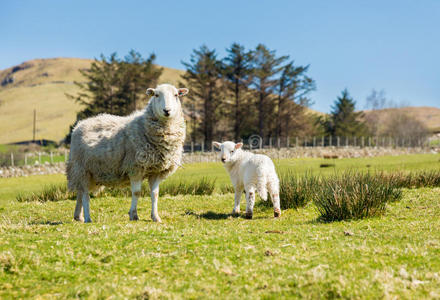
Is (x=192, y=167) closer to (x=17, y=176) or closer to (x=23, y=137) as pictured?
(x=17, y=176)

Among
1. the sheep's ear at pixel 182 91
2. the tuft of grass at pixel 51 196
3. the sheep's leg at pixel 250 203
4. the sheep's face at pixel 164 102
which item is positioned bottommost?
the tuft of grass at pixel 51 196

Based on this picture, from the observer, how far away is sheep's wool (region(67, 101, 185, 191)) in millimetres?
10945

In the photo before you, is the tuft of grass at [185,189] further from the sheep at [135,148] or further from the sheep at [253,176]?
the sheep at [135,148]

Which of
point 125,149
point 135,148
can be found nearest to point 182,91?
point 135,148

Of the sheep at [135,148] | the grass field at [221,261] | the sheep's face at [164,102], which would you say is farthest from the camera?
the sheep at [135,148]

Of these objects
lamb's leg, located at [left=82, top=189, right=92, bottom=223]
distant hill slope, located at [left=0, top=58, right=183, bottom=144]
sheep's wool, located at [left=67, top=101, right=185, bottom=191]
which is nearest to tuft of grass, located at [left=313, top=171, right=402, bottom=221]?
sheep's wool, located at [left=67, top=101, right=185, bottom=191]

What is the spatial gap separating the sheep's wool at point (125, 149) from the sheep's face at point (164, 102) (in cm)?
29

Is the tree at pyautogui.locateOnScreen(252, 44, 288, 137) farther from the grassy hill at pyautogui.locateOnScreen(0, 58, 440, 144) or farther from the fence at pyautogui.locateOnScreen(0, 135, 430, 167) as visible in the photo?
the grassy hill at pyautogui.locateOnScreen(0, 58, 440, 144)

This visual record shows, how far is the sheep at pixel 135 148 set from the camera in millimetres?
10867

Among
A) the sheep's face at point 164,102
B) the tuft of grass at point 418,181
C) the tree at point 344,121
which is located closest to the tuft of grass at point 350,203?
the sheep's face at point 164,102

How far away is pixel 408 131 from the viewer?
99875 millimetres

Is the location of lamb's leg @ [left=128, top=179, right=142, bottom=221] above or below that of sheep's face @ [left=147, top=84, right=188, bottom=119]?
below

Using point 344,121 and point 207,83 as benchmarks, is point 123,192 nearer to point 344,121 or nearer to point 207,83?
point 207,83

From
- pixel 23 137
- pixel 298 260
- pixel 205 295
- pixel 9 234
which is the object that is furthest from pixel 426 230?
pixel 23 137
